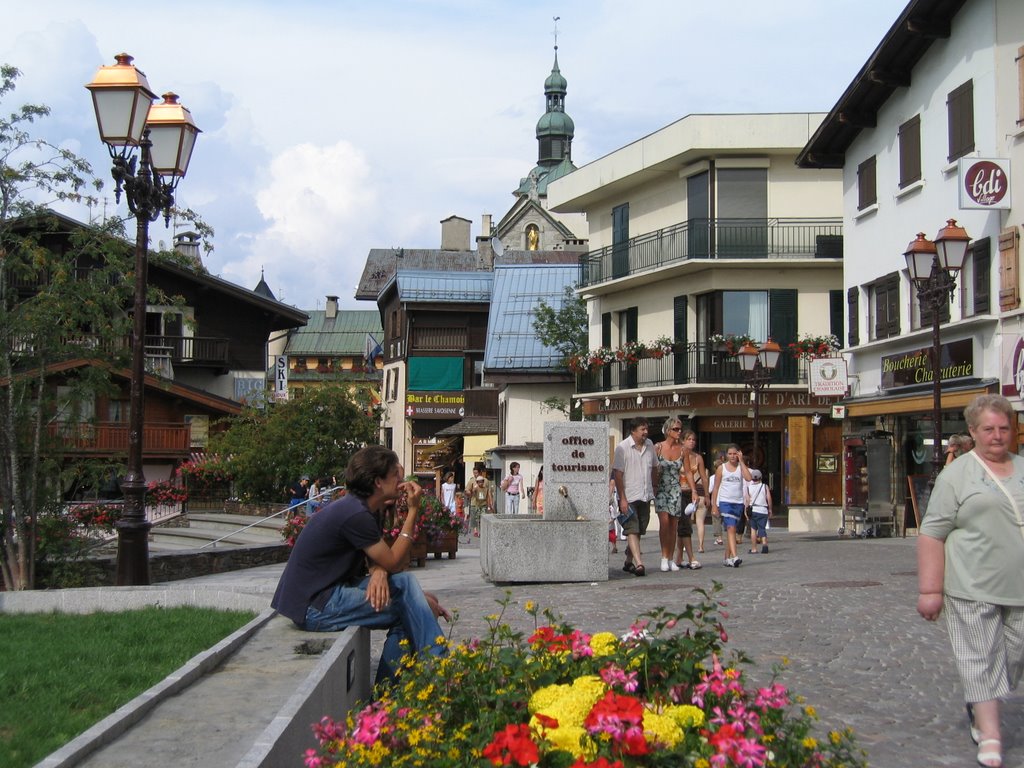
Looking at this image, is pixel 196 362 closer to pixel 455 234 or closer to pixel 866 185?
pixel 866 185

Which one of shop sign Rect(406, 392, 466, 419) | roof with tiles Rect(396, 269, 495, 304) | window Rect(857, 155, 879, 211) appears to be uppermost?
roof with tiles Rect(396, 269, 495, 304)

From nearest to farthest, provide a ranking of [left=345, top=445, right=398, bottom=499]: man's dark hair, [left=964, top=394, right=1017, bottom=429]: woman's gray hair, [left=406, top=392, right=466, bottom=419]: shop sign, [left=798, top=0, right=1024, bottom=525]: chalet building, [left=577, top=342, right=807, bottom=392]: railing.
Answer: [left=964, top=394, right=1017, bottom=429]: woman's gray hair, [left=345, top=445, right=398, bottom=499]: man's dark hair, [left=798, top=0, right=1024, bottom=525]: chalet building, [left=577, top=342, right=807, bottom=392]: railing, [left=406, top=392, right=466, bottom=419]: shop sign

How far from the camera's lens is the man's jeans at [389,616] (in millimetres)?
7168

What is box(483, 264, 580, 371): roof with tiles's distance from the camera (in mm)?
51531

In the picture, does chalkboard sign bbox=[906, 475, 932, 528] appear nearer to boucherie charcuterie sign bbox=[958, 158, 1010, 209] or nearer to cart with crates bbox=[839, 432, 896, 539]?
cart with crates bbox=[839, 432, 896, 539]

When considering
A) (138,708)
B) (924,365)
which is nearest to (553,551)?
(138,708)

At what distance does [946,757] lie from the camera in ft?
20.9

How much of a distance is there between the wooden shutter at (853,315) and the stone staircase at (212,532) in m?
13.4

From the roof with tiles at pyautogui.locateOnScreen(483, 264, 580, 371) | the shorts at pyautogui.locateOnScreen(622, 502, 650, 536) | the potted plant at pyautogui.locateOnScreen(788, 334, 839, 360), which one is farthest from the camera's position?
the roof with tiles at pyautogui.locateOnScreen(483, 264, 580, 371)

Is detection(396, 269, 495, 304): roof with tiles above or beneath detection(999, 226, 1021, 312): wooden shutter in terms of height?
above

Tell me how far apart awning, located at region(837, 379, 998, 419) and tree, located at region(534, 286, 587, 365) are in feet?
53.5

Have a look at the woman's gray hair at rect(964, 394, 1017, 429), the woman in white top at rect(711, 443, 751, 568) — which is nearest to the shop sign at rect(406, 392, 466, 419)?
the woman in white top at rect(711, 443, 751, 568)

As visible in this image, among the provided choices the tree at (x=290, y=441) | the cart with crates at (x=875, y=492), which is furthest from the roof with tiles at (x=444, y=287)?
the cart with crates at (x=875, y=492)

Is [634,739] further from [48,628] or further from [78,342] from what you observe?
[78,342]
